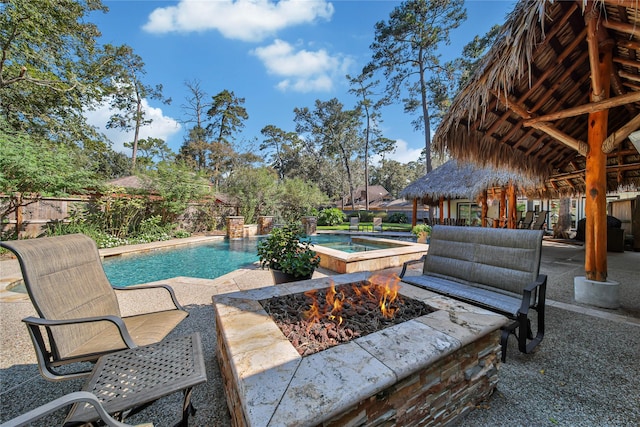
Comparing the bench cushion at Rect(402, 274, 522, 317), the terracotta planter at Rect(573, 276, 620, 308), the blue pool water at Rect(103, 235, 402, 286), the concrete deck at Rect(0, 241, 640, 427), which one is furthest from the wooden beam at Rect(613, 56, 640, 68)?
the blue pool water at Rect(103, 235, 402, 286)

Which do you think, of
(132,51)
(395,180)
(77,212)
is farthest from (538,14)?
(395,180)

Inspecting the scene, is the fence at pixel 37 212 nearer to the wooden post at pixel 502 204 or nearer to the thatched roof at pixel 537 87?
the thatched roof at pixel 537 87

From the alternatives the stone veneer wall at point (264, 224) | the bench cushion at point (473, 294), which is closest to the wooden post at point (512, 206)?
the bench cushion at point (473, 294)

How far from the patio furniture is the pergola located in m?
3.94

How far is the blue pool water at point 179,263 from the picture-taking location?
17.6ft

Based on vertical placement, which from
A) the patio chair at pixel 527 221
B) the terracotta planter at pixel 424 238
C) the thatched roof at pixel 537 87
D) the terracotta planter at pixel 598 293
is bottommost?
the terracotta planter at pixel 598 293

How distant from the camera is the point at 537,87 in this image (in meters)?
3.60

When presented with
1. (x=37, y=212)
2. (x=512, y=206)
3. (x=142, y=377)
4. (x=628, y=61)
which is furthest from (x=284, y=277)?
(x=512, y=206)

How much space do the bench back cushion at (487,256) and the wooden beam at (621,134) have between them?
200 cm

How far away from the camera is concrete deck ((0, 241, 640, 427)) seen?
1581 millimetres

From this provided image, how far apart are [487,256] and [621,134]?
7.74 feet

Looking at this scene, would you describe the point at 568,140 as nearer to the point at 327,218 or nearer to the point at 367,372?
the point at 367,372

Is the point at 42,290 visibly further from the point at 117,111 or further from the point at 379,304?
the point at 117,111

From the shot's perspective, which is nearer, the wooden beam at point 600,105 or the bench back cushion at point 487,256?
the bench back cushion at point 487,256
